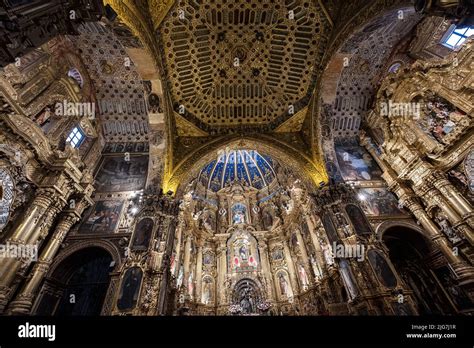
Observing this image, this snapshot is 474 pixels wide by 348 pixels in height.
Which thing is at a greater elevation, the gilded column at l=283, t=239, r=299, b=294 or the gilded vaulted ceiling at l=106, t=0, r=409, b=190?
the gilded vaulted ceiling at l=106, t=0, r=409, b=190

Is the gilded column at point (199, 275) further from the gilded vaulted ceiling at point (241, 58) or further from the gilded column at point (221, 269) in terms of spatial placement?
the gilded vaulted ceiling at point (241, 58)

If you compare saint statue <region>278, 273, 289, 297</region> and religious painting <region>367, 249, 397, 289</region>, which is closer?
religious painting <region>367, 249, 397, 289</region>

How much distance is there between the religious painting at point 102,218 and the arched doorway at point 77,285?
3.28ft

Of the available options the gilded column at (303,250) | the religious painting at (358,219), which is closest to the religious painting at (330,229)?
the religious painting at (358,219)

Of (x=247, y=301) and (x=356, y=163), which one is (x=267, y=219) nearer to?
(x=247, y=301)

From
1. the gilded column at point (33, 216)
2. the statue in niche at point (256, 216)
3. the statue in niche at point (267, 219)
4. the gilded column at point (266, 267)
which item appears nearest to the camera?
the gilded column at point (33, 216)

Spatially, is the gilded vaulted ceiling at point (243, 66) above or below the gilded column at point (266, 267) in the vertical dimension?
above

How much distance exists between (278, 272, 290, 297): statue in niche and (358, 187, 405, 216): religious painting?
8784 millimetres

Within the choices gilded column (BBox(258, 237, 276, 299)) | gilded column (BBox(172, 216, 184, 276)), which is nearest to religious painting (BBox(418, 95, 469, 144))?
gilded column (BBox(258, 237, 276, 299))

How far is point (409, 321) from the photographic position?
104 inches

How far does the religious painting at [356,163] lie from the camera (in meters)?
13.3

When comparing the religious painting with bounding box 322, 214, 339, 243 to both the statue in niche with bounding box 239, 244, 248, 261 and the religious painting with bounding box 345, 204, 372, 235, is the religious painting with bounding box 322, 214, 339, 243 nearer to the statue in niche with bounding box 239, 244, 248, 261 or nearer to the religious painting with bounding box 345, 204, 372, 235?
the religious painting with bounding box 345, 204, 372, 235

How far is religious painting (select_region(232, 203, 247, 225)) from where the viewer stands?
20.6 metres

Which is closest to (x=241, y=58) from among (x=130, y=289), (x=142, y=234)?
(x=142, y=234)
